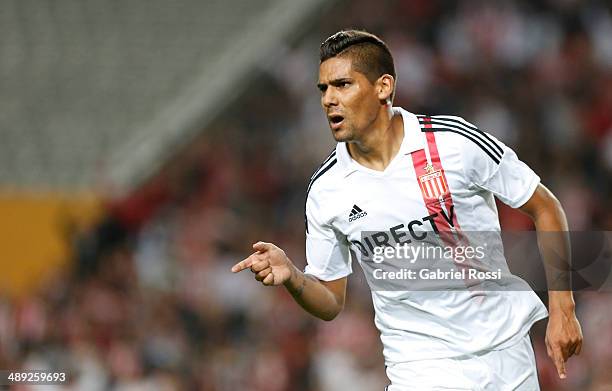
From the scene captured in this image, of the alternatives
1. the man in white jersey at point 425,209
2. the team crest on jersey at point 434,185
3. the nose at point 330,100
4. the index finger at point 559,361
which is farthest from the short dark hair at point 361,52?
the index finger at point 559,361

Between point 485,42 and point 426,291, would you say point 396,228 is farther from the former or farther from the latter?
point 485,42

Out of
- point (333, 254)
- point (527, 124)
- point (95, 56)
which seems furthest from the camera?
point (95, 56)

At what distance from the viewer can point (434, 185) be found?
4461mm

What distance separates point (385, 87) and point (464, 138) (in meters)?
0.39

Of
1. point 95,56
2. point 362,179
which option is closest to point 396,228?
point 362,179

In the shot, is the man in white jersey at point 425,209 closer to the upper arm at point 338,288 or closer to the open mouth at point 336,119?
the open mouth at point 336,119

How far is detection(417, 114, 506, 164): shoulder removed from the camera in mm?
4441

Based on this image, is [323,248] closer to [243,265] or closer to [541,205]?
[243,265]

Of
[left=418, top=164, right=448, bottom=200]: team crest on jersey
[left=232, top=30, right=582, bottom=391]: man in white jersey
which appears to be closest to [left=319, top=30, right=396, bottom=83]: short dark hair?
[left=232, top=30, right=582, bottom=391]: man in white jersey

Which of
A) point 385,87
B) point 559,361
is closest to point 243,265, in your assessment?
point 385,87

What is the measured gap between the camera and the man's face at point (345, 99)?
14.8 feet

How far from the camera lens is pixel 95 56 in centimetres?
1392

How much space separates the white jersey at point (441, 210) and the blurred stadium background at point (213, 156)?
252 cm

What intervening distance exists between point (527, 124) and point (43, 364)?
4.43 metres
